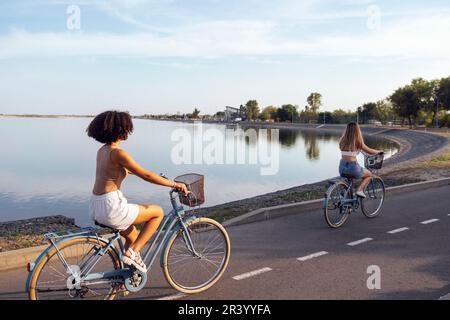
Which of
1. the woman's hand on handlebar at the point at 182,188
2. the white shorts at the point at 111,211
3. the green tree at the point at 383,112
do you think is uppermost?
the green tree at the point at 383,112

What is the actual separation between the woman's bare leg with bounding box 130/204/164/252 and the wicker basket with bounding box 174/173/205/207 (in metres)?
0.28

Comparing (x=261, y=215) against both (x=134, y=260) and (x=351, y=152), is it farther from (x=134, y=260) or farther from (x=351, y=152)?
(x=134, y=260)

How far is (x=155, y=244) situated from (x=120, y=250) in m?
0.43

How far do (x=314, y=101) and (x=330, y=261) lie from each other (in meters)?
143

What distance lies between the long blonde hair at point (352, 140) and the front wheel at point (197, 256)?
3474 mm

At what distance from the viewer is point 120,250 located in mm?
3881

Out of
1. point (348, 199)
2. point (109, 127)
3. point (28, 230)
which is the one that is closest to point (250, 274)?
point (109, 127)

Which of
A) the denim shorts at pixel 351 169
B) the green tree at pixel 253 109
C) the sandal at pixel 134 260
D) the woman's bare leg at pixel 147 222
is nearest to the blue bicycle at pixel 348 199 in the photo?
the denim shorts at pixel 351 169

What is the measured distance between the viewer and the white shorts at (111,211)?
3.62 meters

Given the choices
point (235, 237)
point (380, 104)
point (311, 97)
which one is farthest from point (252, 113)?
point (235, 237)

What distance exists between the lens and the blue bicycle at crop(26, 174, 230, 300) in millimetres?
Result: 3535

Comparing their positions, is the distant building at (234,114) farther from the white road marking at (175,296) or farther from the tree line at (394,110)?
the white road marking at (175,296)

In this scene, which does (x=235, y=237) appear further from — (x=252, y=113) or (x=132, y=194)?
(x=252, y=113)

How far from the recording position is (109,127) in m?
3.65
